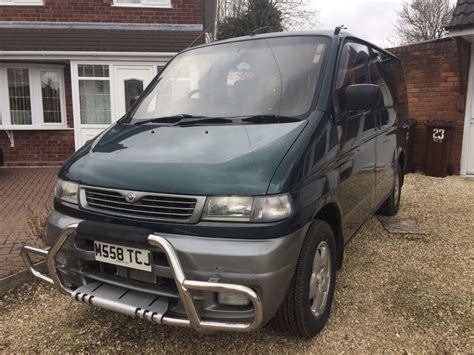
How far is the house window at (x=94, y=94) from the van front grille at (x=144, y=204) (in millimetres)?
8389

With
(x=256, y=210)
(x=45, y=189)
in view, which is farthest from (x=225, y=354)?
(x=45, y=189)

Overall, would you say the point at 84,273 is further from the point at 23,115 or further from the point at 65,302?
the point at 23,115

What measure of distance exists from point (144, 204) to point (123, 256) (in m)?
0.32

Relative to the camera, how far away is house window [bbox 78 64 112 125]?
33.7ft

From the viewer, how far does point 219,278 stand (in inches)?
86.3

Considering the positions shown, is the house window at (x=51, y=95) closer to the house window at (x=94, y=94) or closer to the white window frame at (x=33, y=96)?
the white window frame at (x=33, y=96)

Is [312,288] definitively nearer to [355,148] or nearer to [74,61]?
[355,148]

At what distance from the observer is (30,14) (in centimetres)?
1108

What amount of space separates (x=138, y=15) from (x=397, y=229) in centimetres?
916

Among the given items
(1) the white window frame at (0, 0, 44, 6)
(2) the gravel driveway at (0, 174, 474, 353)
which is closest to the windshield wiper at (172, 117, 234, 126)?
(2) the gravel driveway at (0, 174, 474, 353)

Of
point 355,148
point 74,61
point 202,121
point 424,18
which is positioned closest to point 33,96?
point 74,61

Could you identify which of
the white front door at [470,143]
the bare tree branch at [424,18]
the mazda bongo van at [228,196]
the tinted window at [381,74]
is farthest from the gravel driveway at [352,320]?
the bare tree branch at [424,18]

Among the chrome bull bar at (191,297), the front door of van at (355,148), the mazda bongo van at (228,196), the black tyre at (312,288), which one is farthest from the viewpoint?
the front door of van at (355,148)

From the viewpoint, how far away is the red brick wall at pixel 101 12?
11.1 m
